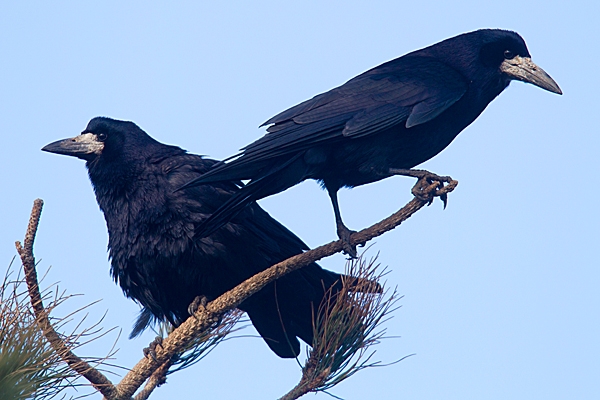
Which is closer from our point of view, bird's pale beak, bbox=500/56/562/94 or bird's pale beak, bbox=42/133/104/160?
bird's pale beak, bbox=500/56/562/94

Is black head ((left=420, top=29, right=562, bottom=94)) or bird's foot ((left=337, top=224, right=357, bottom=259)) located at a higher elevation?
black head ((left=420, top=29, right=562, bottom=94))

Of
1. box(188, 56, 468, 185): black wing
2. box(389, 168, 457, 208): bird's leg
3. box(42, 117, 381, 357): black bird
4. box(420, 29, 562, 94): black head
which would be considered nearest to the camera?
box(389, 168, 457, 208): bird's leg

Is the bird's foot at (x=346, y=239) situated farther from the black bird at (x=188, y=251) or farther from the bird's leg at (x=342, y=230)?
the black bird at (x=188, y=251)

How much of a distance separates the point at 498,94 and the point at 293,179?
5.52 ft

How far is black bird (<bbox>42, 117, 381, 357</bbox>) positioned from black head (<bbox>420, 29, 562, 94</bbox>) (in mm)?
1608

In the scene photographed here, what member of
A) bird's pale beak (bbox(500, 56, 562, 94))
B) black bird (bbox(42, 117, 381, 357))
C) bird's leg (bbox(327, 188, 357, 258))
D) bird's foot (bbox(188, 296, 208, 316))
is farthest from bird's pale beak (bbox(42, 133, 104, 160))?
bird's pale beak (bbox(500, 56, 562, 94))

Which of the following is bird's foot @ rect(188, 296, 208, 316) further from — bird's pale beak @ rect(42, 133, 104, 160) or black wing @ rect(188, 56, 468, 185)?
bird's pale beak @ rect(42, 133, 104, 160)

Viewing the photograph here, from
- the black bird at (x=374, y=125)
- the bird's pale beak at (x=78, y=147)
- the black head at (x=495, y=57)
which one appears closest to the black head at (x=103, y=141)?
the bird's pale beak at (x=78, y=147)

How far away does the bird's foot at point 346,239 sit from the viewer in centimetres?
379

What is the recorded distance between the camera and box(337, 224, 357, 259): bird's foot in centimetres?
379

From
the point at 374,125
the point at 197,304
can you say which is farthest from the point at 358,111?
the point at 197,304

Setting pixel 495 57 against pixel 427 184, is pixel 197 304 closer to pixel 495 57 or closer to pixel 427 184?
pixel 427 184

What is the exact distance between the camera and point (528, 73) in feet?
16.9

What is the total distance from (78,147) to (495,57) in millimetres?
2868
